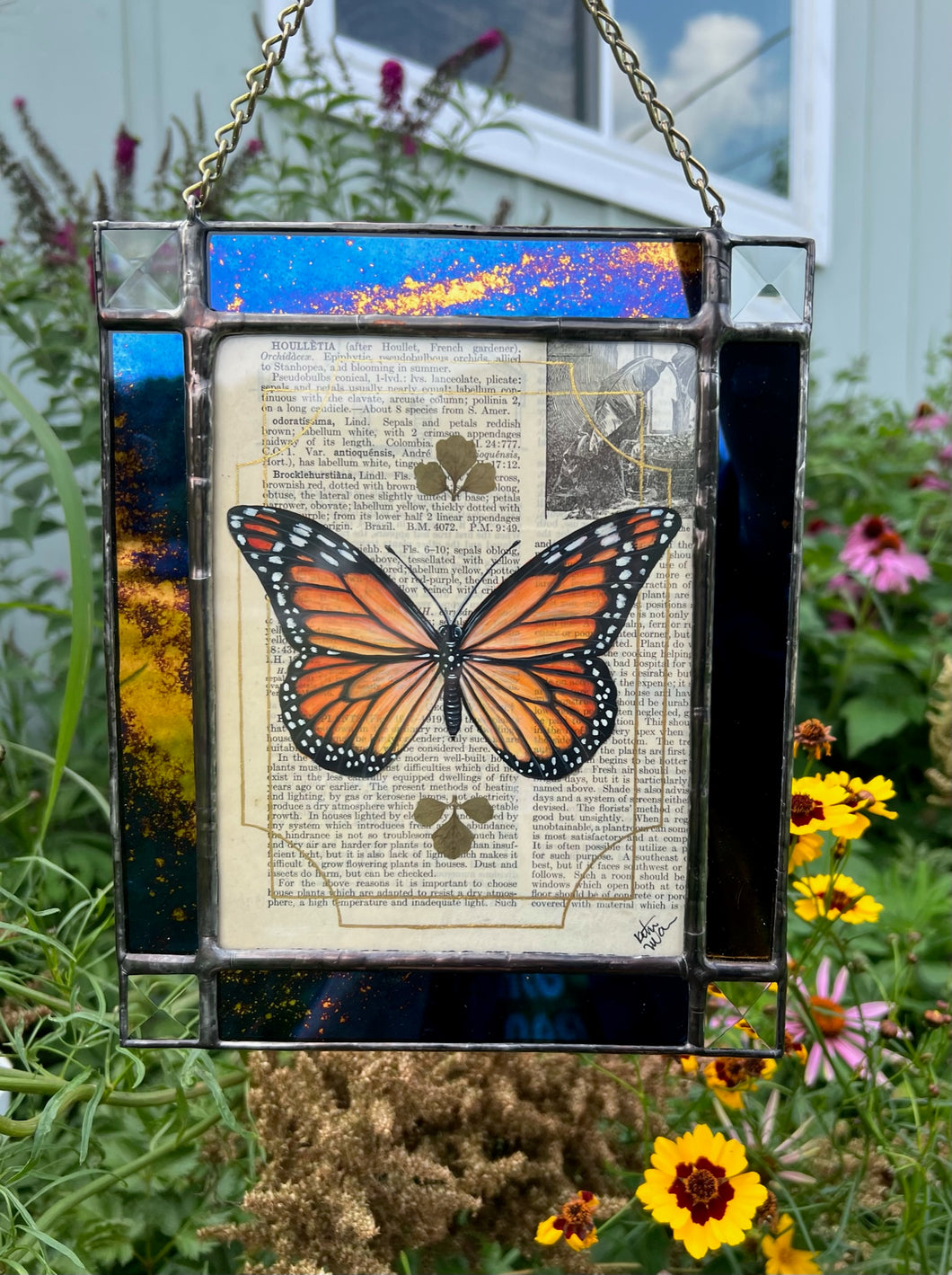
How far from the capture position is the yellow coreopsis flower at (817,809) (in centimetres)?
74

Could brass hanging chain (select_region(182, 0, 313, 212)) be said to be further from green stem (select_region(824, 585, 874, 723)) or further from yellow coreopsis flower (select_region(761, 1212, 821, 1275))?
green stem (select_region(824, 585, 874, 723))

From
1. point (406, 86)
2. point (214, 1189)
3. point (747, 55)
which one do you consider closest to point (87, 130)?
point (406, 86)

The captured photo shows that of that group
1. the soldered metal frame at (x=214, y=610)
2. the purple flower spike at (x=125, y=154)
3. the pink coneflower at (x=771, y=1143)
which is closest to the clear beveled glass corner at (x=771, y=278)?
the soldered metal frame at (x=214, y=610)

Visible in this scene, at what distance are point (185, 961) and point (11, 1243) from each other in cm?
24

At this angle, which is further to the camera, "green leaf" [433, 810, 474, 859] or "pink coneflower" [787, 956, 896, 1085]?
"pink coneflower" [787, 956, 896, 1085]

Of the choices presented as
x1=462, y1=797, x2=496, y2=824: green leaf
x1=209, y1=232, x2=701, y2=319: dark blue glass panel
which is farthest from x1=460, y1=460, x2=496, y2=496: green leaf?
x1=462, y1=797, x2=496, y2=824: green leaf

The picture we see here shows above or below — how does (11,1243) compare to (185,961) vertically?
below

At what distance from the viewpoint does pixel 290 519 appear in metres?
0.64

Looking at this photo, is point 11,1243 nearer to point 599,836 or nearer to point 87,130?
point 599,836

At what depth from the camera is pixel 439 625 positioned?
65 cm

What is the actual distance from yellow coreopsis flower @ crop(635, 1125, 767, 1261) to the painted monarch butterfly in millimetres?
307

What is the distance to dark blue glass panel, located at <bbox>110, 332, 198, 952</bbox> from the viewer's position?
0.63m

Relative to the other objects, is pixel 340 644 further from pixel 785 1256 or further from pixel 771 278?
pixel 785 1256

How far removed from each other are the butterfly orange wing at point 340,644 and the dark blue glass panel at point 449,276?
0.51ft
